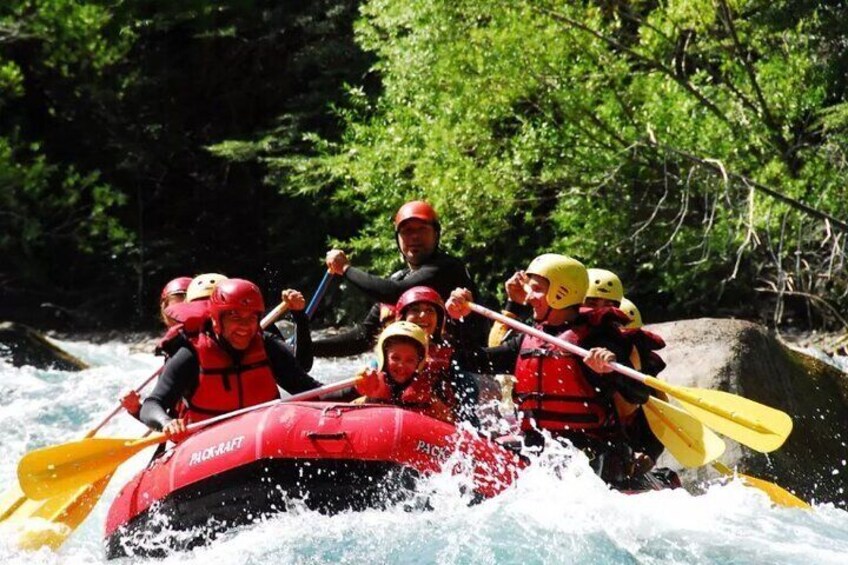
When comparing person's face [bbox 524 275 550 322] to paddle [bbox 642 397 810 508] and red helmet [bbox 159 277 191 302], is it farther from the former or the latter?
red helmet [bbox 159 277 191 302]

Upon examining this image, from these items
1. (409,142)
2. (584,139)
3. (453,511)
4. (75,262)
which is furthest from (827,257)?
(75,262)

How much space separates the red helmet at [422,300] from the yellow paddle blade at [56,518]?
1636 mm

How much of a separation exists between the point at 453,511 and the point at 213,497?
3.16 ft

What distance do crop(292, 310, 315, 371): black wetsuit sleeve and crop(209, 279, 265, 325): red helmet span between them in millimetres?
779

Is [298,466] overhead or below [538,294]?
below

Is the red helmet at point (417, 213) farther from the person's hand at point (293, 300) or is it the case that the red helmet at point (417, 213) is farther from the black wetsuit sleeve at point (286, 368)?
the black wetsuit sleeve at point (286, 368)

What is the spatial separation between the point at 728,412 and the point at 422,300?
1.43 metres

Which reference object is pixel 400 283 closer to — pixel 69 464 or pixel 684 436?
pixel 684 436

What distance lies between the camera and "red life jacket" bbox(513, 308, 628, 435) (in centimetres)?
606

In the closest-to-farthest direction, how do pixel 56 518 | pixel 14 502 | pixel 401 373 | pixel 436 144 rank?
pixel 401 373 → pixel 56 518 → pixel 14 502 → pixel 436 144

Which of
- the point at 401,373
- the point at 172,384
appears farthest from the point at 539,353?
the point at 172,384

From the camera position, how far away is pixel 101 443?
6.36 m

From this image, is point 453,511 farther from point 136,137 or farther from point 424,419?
point 136,137

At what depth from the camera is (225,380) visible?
6.16 metres
